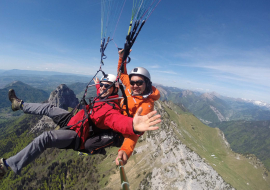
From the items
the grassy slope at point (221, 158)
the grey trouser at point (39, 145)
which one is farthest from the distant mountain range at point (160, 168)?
the grey trouser at point (39, 145)

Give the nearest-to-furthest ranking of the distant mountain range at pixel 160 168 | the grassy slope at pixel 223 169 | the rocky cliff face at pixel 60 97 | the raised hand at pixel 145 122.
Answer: the raised hand at pixel 145 122, the distant mountain range at pixel 160 168, the grassy slope at pixel 223 169, the rocky cliff face at pixel 60 97

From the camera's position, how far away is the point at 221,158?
114625 mm

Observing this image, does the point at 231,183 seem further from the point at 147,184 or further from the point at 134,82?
the point at 134,82

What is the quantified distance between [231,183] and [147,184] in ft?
147

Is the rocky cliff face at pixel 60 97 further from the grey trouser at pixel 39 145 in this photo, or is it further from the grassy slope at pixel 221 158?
the grey trouser at pixel 39 145

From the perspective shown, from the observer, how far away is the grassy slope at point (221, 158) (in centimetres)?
8026

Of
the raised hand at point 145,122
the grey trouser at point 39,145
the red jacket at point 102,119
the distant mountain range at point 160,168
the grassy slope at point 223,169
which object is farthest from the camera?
the grassy slope at point 223,169

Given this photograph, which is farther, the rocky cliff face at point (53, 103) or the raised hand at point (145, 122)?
the rocky cliff face at point (53, 103)

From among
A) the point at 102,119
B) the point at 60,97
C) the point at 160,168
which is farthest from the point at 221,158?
the point at 60,97

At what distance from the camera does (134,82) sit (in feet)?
24.7

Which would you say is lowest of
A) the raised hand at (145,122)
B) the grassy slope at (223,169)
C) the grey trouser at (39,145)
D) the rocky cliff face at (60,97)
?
the grassy slope at (223,169)

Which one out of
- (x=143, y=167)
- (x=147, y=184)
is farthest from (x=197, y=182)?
(x=143, y=167)

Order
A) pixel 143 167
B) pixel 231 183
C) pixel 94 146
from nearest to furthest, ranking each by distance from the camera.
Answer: pixel 94 146 < pixel 231 183 < pixel 143 167

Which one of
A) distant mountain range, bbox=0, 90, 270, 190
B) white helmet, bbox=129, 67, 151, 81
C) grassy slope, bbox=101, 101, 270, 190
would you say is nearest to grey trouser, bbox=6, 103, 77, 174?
white helmet, bbox=129, 67, 151, 81
